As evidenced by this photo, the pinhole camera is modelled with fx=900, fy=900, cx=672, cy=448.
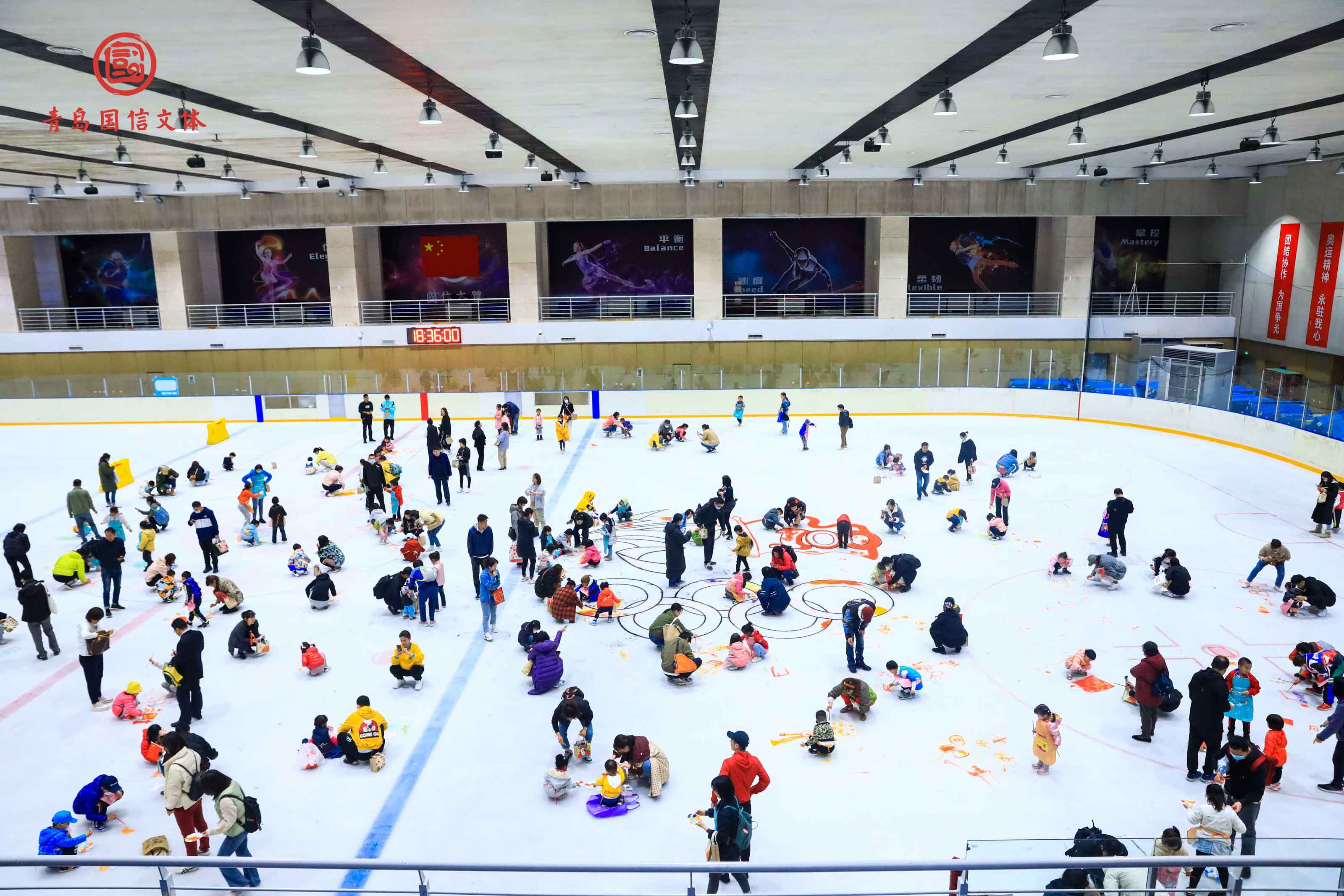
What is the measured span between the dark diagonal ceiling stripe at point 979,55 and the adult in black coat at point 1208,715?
683 centimetres

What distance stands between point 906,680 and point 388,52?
9771 mm

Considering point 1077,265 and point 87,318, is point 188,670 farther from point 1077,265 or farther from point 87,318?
point 87,318

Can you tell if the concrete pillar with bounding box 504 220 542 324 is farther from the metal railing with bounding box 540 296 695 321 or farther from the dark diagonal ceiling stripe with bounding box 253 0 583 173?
the dark diagonal ceiling stripe with bounding box 253 0 583 173

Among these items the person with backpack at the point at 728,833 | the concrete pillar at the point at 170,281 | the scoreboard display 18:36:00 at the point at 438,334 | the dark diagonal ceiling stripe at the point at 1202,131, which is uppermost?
the dark diagonal ceiling stripe at the point at 1202,131

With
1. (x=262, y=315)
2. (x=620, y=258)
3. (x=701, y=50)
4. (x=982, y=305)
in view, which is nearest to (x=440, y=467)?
(x=701, y=50)

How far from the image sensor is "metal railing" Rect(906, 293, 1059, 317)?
114 feet

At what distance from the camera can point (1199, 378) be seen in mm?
25672

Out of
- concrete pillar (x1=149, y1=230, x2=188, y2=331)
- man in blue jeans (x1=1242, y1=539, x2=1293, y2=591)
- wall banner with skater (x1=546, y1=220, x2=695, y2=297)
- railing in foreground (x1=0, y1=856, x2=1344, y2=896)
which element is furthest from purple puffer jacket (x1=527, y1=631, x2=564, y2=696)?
concrete pillar (x1=149, y1=230, x2=188, y2=331)

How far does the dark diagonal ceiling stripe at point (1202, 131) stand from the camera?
16.3 m

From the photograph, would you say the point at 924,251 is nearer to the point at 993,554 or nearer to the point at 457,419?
the point at 457,419

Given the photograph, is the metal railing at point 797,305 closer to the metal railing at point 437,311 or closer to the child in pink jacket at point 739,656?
the metal railing at point 437,311

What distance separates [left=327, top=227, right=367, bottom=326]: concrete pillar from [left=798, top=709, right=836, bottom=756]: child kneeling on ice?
97.7 ft

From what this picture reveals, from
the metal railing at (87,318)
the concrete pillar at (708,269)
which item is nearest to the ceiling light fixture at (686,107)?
the concrete pillar at (708,269)

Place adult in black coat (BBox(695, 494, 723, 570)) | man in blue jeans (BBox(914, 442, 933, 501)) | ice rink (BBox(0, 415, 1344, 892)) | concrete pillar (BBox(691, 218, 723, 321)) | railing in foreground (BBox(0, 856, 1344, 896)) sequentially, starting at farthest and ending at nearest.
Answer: concrete pillar (BBox(691, 218, 723, 321)), man in blue jeans (BBox(914, 442, 933, 501)), adult in black coat (BBox(695, 494, 723, 570)), ice rink (BBox(0, 415, 1344, 892)), railing in foreground (BBox(0, 856, 1344, 896))
